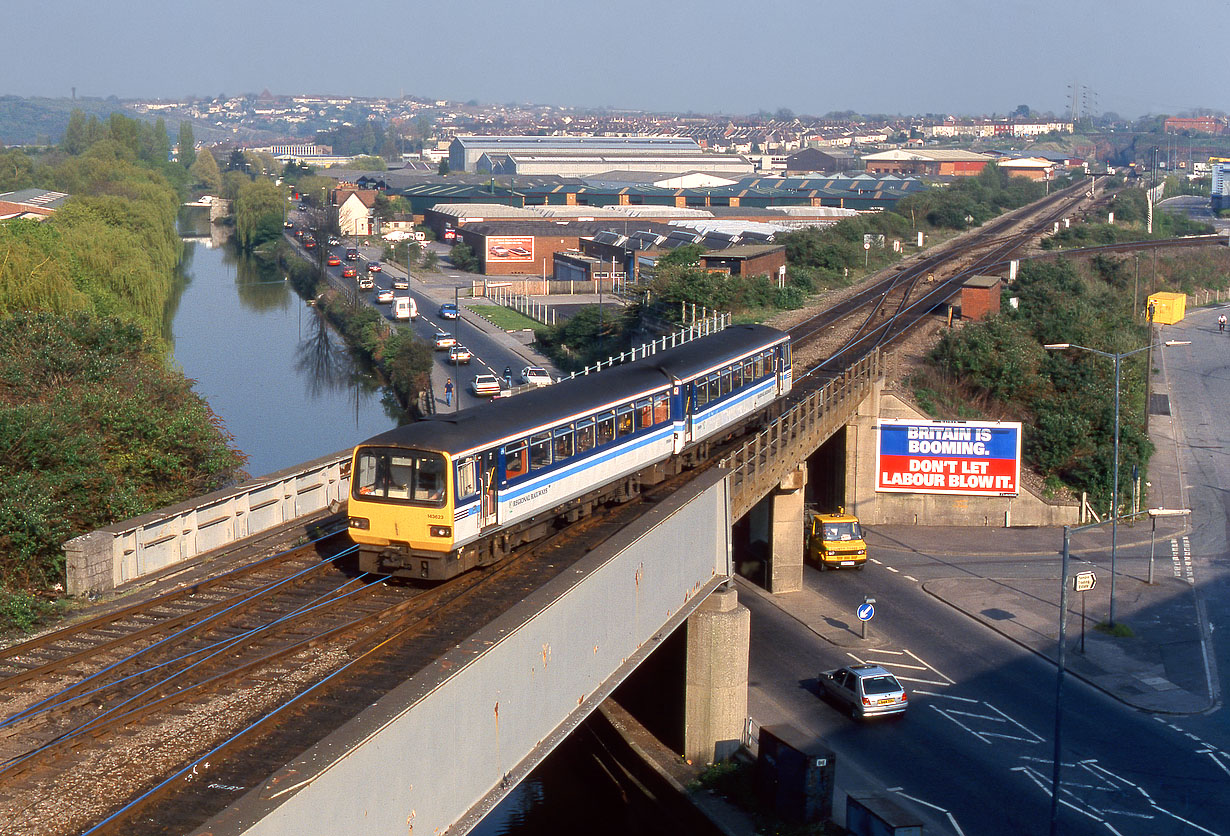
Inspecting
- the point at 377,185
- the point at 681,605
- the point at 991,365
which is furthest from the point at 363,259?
the point at 681,605

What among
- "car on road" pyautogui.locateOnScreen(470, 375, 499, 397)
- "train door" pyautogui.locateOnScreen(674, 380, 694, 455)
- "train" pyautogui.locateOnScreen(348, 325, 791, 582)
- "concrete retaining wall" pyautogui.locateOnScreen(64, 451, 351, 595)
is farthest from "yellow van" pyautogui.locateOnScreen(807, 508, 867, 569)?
"car on road" pyautogui.locateOnScreen(470, 375, 499, 397)

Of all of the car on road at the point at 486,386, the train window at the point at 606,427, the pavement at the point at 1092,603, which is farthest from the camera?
the car on road at the point at 486,386

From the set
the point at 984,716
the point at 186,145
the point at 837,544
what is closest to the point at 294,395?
the point at 837,544

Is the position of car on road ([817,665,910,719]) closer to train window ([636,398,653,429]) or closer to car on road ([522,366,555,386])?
train window ([636,398,653,429])

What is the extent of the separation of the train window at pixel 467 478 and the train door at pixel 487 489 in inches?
4.5

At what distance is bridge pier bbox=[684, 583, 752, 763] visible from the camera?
1897 centimetres

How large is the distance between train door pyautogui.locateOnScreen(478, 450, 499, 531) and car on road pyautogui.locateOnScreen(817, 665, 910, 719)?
313 inches

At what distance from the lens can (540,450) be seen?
16.9m

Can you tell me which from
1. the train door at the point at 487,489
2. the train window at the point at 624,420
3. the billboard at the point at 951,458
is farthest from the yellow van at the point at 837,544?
the train door at the point at 487,489

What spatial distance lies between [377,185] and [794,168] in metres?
65.2

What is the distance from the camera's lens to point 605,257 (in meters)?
72.3

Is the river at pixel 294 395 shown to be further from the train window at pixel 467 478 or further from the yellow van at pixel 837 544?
the yellow van at pixel 837 544

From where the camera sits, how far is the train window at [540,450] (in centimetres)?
1673

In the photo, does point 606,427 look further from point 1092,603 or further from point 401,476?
point 1092,603
